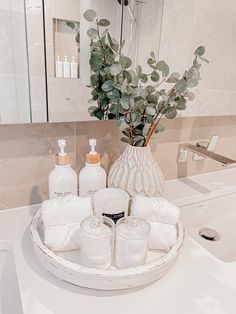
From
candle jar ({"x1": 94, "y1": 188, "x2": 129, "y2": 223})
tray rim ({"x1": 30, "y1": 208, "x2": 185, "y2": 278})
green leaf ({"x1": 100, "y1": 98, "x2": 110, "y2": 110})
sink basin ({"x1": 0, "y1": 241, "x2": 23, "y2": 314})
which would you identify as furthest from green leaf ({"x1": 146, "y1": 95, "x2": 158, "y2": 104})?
sink basin ({"x1": 0, "y1": 241, "x2": 23, "y2": 314})

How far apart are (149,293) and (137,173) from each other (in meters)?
0.30

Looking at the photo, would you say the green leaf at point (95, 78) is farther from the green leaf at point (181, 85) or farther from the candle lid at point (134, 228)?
the candle lid at point (134, 228)

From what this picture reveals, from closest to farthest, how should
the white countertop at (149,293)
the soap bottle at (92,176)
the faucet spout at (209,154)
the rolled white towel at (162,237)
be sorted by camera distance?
1. the white countertop at (149,293)
2. the rolled white towel at (162,237)
3. the soap bottle at (92,176)
4. the faucet spout at (209,154)

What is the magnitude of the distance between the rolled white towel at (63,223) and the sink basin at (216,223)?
0.45m

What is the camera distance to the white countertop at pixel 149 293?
1.58ft

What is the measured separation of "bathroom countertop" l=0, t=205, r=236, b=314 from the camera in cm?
48

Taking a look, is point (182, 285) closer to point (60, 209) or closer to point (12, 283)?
point (60, 209)

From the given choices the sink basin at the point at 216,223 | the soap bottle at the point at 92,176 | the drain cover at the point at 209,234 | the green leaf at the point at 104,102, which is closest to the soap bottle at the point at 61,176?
the soap bottle at the point at 92,176

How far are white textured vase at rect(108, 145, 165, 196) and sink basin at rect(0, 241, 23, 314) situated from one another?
0.33 meters

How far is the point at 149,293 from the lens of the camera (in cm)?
52

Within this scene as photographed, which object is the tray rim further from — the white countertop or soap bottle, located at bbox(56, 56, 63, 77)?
soap bottle, located at bbox(56, 56, 63, 77)

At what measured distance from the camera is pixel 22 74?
71cm

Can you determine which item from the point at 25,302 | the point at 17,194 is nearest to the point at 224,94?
the point at 17,194

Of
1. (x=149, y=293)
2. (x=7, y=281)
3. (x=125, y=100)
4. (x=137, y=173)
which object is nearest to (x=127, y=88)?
(x=125, y=100)
